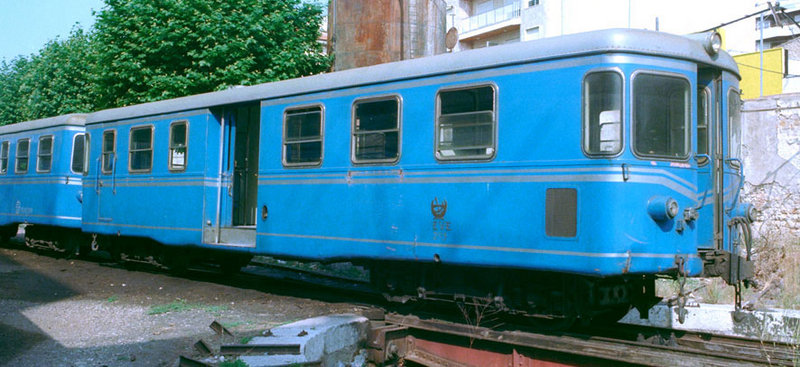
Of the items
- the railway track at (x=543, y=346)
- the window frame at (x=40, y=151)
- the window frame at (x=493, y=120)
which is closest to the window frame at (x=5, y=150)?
the window frame at (x=40, y=151)

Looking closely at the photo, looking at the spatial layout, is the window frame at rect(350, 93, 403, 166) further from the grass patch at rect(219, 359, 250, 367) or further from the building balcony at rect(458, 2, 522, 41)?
the building balcony at rect(458, 2, 522, 41)

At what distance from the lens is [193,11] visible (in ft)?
54.5

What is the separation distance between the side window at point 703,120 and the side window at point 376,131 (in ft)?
10.7

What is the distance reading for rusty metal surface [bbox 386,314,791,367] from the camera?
19.6ft

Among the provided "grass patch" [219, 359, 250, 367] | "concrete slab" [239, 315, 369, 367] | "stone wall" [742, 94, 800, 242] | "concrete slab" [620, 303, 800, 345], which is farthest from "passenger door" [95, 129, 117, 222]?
"stone wall" [742, 94, 800, 242]

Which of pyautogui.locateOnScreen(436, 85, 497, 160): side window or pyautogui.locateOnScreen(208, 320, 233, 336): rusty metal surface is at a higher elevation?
pyautogui.locateOnScreen(436, 85, 497, 160): side window

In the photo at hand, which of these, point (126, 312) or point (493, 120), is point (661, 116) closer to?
point (493, 120)

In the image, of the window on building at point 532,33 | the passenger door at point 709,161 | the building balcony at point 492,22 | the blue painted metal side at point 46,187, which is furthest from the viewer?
the building balcony at point 492,22

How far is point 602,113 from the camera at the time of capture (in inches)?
256

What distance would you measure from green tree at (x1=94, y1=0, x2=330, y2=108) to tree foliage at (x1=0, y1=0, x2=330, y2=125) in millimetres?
24

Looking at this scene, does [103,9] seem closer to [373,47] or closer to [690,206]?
[373,47]

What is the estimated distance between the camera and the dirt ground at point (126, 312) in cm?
691

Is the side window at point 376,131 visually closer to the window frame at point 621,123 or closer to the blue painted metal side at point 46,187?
the window frame at point 621,123

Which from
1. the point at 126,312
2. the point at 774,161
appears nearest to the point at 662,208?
the point at 126,312
